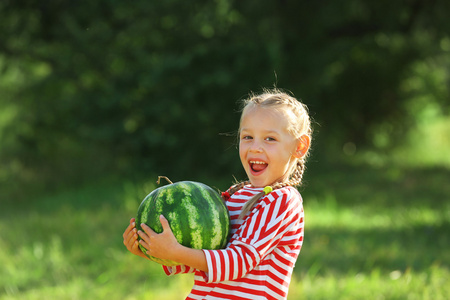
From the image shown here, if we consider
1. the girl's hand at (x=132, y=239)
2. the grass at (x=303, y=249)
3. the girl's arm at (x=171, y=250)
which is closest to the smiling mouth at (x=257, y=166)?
the girl's arm at (x=171, y=250)

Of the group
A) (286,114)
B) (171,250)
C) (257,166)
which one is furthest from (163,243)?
(286,114)

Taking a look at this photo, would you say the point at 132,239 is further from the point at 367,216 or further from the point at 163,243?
the point at 367,216

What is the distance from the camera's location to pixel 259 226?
2.46 m

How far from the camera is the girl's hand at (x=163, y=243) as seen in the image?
7.84ft

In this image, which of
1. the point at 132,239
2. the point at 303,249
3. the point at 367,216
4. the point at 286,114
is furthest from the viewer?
the point at 367,216

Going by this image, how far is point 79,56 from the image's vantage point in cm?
1370

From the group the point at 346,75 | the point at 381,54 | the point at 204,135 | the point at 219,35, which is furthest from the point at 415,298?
the point at 346,75

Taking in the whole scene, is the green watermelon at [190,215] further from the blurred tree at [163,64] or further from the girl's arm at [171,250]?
the blurred tree at [163,64]

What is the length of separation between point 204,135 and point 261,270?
10622mm

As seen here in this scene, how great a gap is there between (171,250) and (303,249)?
5.10 metres

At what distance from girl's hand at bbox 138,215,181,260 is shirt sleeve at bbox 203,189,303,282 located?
0.14 m

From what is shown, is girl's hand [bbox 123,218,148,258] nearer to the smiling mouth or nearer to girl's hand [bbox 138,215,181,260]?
girl's hand [bbox 138,215,181,260]

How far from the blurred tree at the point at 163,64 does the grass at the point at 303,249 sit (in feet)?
5.58

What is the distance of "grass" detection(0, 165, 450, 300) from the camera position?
539 centimetres
